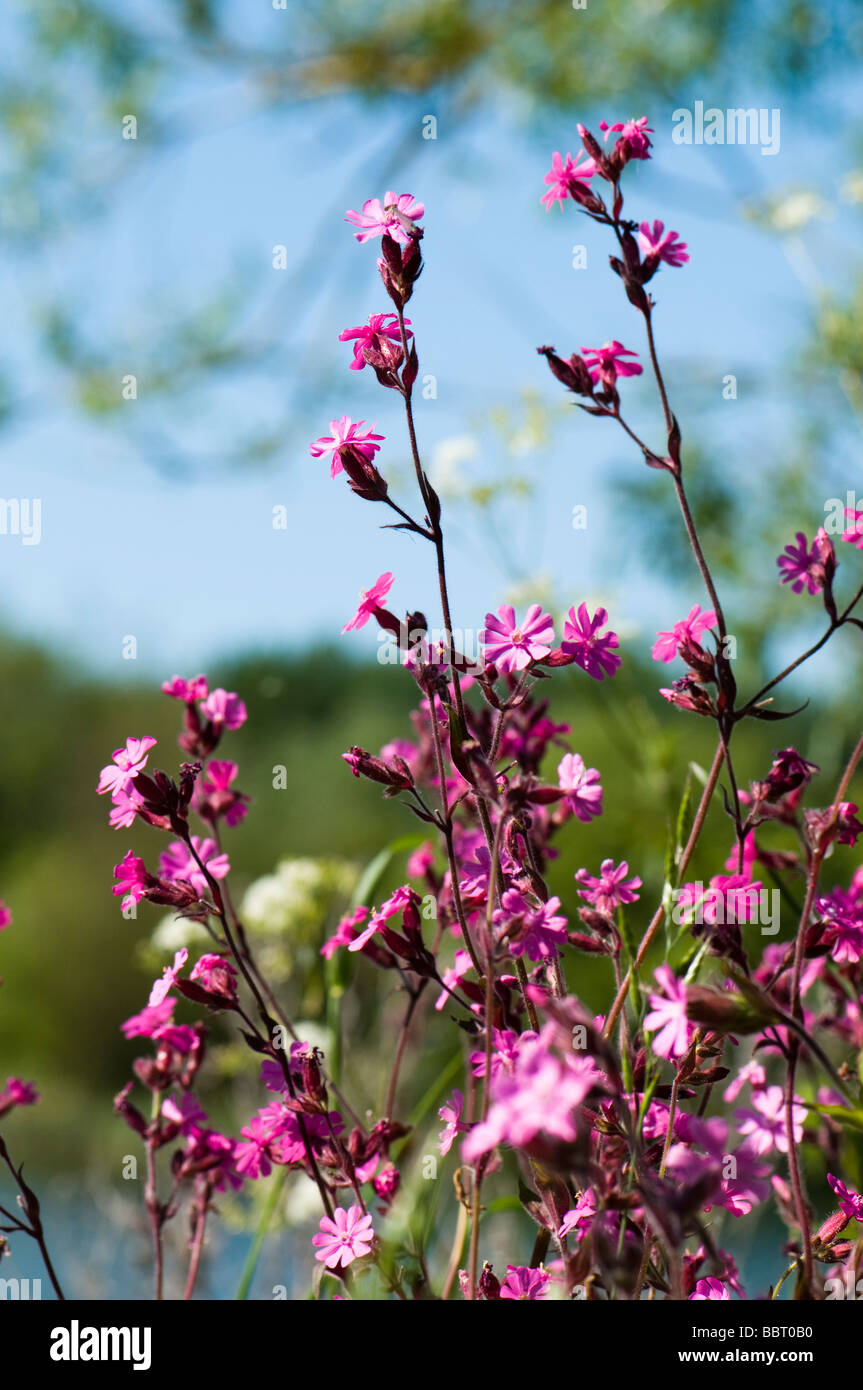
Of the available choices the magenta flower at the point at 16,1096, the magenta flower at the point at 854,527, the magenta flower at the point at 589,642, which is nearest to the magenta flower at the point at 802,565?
the magenta flower at the point at 854,527

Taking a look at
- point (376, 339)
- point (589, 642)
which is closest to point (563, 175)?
point (376, 339)

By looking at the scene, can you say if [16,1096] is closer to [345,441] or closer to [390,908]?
[390,908]

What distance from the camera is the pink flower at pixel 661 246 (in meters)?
0.62

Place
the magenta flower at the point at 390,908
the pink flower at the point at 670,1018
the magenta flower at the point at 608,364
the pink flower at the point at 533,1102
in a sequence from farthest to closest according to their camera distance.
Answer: the magenta flower at the point at 608,364 < the magenta flower at the point at 390,908 < the pink flower at the point at 670,1018 < the pink flower at the point at 533,1102

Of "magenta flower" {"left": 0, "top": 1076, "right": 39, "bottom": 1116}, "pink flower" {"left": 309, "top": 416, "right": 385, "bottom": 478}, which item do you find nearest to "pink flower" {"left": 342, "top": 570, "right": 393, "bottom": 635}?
"pink flower" {"left": 309, "top": 416, "right": 385, "bottom": 478}

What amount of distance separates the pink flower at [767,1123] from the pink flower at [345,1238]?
0.21m

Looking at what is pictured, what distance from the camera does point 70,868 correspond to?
3.72 m

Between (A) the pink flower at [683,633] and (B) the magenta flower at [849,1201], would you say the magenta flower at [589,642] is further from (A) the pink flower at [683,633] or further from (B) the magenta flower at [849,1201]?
(B) the magenta flower at [849,1201]

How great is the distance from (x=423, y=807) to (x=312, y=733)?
11.1 feet

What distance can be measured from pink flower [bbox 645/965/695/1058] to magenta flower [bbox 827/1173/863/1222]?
153 millimetres

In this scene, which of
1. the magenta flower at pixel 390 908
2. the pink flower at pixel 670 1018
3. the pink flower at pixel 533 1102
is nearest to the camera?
the pink flower at pixel 533 1102

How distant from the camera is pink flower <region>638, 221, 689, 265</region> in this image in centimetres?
62
